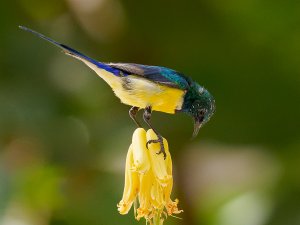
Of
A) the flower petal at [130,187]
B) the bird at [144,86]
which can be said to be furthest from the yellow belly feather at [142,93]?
the flower petal at [130,187]

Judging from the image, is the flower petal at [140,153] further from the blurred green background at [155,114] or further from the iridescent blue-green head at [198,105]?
the blurred green background at [155,114]

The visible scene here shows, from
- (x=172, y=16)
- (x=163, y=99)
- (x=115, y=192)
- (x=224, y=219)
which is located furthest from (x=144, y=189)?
(x=172, y=16)

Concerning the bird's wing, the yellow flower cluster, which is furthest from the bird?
the yellow flower cluster

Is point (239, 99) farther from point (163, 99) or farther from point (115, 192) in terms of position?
point (163, 99)

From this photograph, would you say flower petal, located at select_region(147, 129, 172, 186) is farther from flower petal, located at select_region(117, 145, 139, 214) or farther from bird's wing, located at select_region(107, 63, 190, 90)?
bird's wing, located at select_region(107, 63, 190, 90)

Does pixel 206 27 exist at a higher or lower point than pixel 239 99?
higher

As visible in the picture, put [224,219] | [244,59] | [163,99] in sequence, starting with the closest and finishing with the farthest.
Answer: [163,99], [224,219], [244,59]
